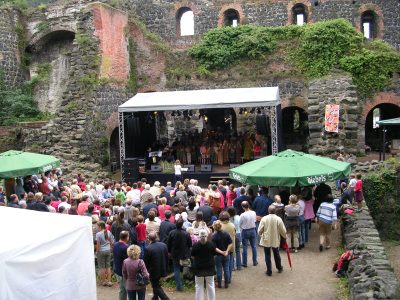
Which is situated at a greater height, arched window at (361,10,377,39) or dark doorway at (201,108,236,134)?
arched window at (361,10,377,39)

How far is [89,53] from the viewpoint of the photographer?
21.7 metres

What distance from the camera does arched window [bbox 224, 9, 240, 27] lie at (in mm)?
27398

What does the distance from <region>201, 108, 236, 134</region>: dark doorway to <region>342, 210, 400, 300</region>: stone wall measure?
44.6 ft

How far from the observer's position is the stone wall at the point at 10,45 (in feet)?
78.7

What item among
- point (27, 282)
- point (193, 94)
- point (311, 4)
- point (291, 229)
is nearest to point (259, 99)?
point (193, 94)

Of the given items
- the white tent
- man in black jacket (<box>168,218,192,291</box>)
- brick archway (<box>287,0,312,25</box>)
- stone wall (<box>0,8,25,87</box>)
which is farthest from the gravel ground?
stone wall (<box>0,8,25,87</box>)

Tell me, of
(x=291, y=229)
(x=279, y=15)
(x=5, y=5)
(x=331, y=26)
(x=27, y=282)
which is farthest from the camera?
(x=279, y=15)

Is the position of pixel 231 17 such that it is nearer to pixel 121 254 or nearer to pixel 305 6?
pixel 305 6

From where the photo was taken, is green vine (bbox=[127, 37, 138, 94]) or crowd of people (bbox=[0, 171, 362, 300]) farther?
green vine (bbox=[127, 37, 138, 94])

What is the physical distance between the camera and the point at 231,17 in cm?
2789

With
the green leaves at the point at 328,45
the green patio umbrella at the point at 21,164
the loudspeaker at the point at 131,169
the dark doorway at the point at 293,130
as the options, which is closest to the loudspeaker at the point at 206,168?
the loudspeaker at the point at 131,169

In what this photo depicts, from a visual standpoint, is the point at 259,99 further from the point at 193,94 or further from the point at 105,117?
the point at 105,117

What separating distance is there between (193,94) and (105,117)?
4043mm

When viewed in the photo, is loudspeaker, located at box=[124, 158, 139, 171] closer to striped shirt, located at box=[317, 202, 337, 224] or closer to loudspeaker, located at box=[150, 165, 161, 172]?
loudspeaker, located at box=[150, 165, 161, 172]
